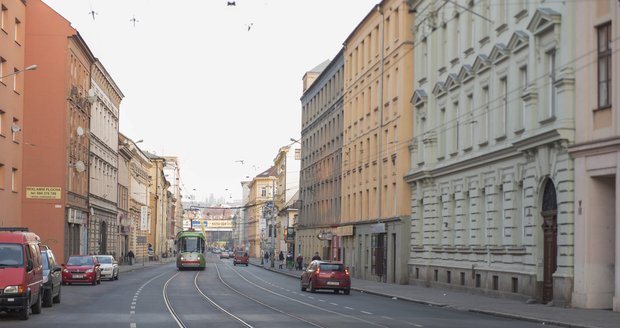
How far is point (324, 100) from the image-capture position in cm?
8600

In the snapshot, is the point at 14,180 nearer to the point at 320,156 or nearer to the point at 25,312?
the point at 25,312

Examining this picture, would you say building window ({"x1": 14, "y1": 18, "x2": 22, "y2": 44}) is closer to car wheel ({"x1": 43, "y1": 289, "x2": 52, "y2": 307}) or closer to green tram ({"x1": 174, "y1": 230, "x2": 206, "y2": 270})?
car wheel ({"x1": 43, "y1": 289, "x2": 52, "y2": 307})

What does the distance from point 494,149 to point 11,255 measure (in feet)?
66.8

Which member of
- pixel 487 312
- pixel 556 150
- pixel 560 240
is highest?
pixel 556 150

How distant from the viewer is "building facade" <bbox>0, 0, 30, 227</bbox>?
5334 cm

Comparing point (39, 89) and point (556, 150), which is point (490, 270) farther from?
point (39, 89)

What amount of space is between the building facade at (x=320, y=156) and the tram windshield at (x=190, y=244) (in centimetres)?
973

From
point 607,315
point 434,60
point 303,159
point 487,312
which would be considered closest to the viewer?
point 607,315

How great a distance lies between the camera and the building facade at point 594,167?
98.6 ft

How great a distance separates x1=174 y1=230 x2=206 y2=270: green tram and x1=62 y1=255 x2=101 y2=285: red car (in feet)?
113

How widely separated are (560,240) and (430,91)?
18.6m

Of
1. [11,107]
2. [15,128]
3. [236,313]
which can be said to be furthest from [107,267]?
[236,313]

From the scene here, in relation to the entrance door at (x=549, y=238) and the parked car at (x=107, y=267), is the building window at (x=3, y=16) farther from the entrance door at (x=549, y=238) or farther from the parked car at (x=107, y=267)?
the entrance door at (x=549, y=238)

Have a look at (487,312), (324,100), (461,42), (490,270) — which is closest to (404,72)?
(461,42)
